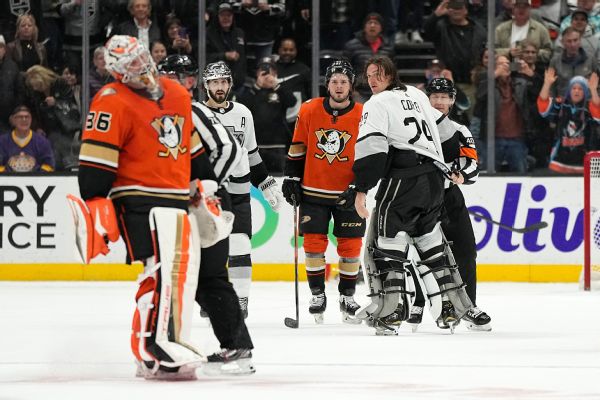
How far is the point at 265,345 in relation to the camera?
253 inches

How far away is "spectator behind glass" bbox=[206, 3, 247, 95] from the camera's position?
38.9 feet

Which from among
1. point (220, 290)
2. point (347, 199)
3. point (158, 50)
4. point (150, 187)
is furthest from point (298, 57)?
point (150, 187)

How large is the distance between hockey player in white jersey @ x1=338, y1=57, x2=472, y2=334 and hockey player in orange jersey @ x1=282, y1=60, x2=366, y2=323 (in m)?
0.73

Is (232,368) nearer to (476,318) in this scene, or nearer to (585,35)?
(476,318)

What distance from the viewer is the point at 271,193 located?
7.74 meters

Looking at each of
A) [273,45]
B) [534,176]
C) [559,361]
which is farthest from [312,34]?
[559,361]

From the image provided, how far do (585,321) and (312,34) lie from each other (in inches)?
189

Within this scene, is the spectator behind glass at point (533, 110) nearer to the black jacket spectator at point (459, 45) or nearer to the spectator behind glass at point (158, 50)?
the black jacket spectator at point (459, 45)

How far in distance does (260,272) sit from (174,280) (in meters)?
6.47

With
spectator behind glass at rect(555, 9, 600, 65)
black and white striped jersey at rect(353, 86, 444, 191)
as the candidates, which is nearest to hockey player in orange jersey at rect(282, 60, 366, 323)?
black and white striped jersey at rect(353, 86, 444, 191)

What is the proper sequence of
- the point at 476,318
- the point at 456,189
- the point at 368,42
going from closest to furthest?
the point at 476,318
the point at 456,189
the point at 368,42

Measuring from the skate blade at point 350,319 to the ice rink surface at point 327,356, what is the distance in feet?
0.39

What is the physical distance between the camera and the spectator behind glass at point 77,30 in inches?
466

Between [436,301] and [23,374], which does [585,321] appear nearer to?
[436,301]
